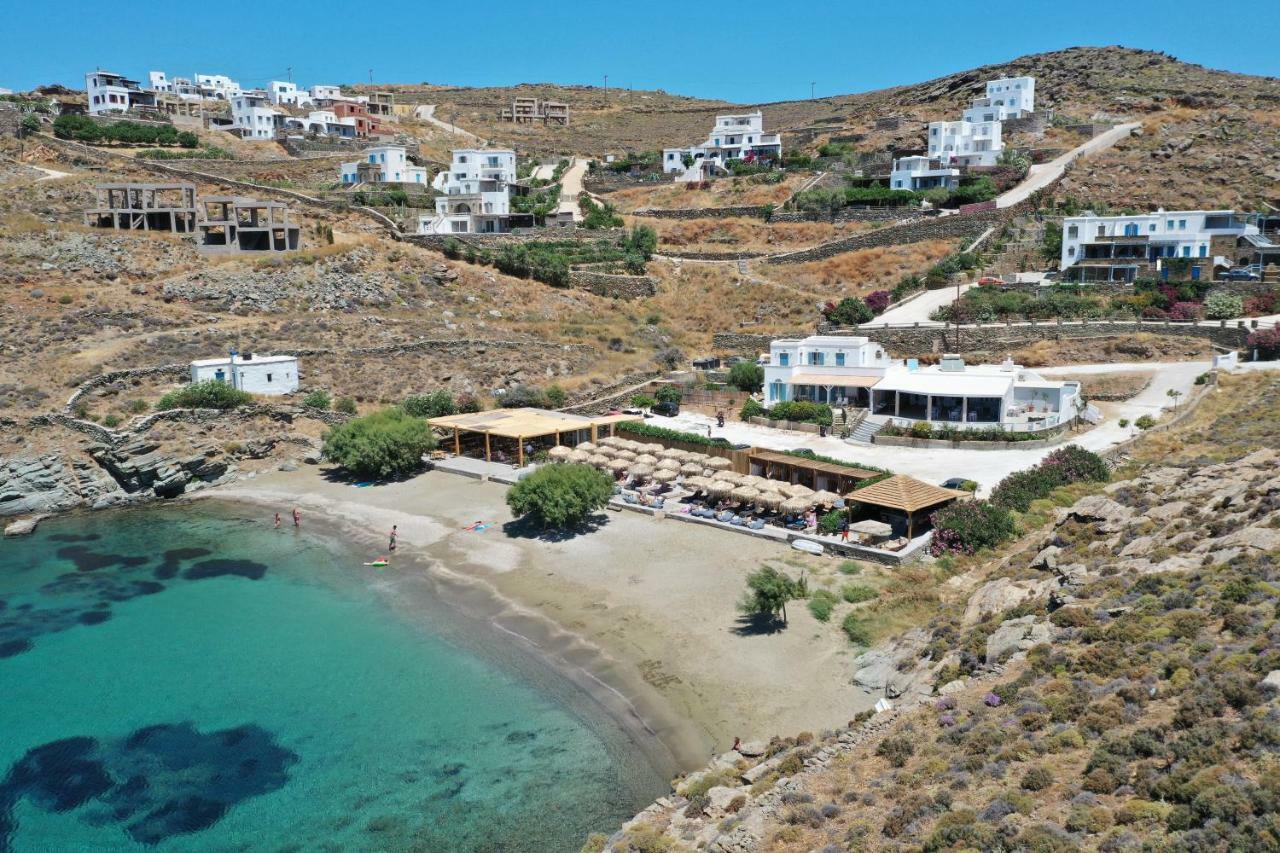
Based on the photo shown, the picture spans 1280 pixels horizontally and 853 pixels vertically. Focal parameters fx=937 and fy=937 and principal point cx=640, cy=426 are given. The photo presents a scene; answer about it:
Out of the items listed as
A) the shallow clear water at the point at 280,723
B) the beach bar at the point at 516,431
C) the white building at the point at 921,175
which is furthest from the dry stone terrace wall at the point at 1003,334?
the shallow clear water at the point at 280,723

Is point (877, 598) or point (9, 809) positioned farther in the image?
point (877, 598)

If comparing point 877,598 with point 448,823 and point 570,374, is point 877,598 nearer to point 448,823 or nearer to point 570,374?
point 448,823

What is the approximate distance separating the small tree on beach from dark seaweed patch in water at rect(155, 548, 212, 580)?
1838 cm

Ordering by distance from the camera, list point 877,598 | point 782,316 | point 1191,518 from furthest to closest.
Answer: point 782,316 < point 877,598 < point 1191,518

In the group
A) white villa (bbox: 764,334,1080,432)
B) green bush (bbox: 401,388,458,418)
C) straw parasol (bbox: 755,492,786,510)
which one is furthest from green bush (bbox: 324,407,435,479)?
white villa (bbox: 764,334,1080,432)

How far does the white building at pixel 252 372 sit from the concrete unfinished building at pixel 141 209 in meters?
19.3

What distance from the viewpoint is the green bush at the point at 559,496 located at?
30.5m

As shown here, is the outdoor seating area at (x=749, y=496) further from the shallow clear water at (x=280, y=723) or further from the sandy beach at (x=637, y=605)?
the shallow clear water at (x=280, y=723)

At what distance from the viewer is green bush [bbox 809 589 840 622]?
23.8 m

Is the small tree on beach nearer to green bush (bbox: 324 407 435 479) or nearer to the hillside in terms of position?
the hillside

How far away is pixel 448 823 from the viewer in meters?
17.3

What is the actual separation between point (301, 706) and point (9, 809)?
571cm

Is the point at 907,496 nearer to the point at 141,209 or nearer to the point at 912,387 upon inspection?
the point at 912,387

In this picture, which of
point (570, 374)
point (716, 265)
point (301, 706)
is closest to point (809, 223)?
point (716, 265)
